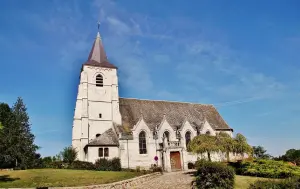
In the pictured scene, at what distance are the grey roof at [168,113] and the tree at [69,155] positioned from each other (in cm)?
733

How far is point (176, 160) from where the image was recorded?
122ft

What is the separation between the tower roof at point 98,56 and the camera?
44.7 m

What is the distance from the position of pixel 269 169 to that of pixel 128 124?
21967 millimetres

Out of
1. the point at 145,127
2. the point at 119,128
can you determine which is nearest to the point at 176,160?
the point at 145,127

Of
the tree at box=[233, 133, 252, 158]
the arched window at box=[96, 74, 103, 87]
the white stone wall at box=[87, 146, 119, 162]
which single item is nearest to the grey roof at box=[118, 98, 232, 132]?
the white stone wall at box=[87, 146, 119, 162]

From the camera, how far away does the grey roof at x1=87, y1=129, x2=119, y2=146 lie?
36125 millimetres

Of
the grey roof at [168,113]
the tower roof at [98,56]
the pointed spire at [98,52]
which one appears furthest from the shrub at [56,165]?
the pointed spire at [98,52]

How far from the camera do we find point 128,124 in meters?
40.9

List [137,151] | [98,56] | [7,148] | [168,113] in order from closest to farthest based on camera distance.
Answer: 1. [137,151]
2. [7,148]
3. [168,113]
4. [98,56]

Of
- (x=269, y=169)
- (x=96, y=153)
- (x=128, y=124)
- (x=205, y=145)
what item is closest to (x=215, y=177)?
(x=269, y=169)

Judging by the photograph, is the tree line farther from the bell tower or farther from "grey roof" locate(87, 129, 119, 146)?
"grey roof" locate(87, 129, 119, 146)

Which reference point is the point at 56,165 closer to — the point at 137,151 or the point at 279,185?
the point at 137,151

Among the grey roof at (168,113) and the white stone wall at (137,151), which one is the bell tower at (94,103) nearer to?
the grey roof at (168,113)

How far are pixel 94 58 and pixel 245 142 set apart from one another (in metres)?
28.2
